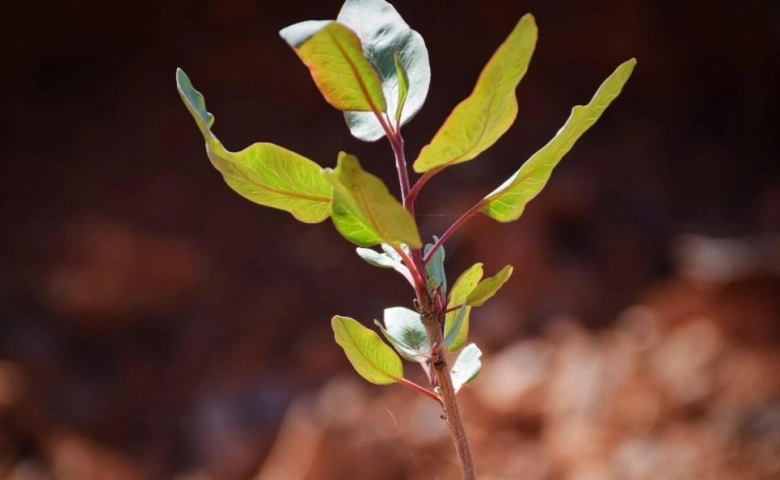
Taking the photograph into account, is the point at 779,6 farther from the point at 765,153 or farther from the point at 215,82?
the point at 215,82

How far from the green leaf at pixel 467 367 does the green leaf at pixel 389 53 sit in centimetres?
14

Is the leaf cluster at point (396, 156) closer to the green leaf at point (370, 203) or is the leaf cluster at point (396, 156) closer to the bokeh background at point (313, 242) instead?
the green leaf at point (370, 203)

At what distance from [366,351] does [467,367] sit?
0.07 m

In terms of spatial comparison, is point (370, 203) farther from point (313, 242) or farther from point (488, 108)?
point (313, 242)

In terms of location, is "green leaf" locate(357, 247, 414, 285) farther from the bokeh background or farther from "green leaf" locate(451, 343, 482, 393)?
the bokeh background

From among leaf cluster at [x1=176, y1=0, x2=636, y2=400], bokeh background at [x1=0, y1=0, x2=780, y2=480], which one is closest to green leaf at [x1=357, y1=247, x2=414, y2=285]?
leaf cluster at [x1=176, y1=0, x2=636, y2=400]

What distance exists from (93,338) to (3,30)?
1304 mm

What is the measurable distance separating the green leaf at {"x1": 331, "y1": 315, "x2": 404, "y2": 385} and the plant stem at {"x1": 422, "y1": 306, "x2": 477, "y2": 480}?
0.04 meters

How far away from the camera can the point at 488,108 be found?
344 mm

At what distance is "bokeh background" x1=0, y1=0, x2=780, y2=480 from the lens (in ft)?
7.98

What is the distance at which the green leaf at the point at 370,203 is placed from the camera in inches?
12.9

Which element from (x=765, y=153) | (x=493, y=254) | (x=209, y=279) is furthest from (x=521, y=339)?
(x=765, y=153)

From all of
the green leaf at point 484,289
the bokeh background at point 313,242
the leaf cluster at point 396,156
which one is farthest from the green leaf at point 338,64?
the bokeh background at point 313,242

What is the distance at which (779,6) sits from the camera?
3182mm
